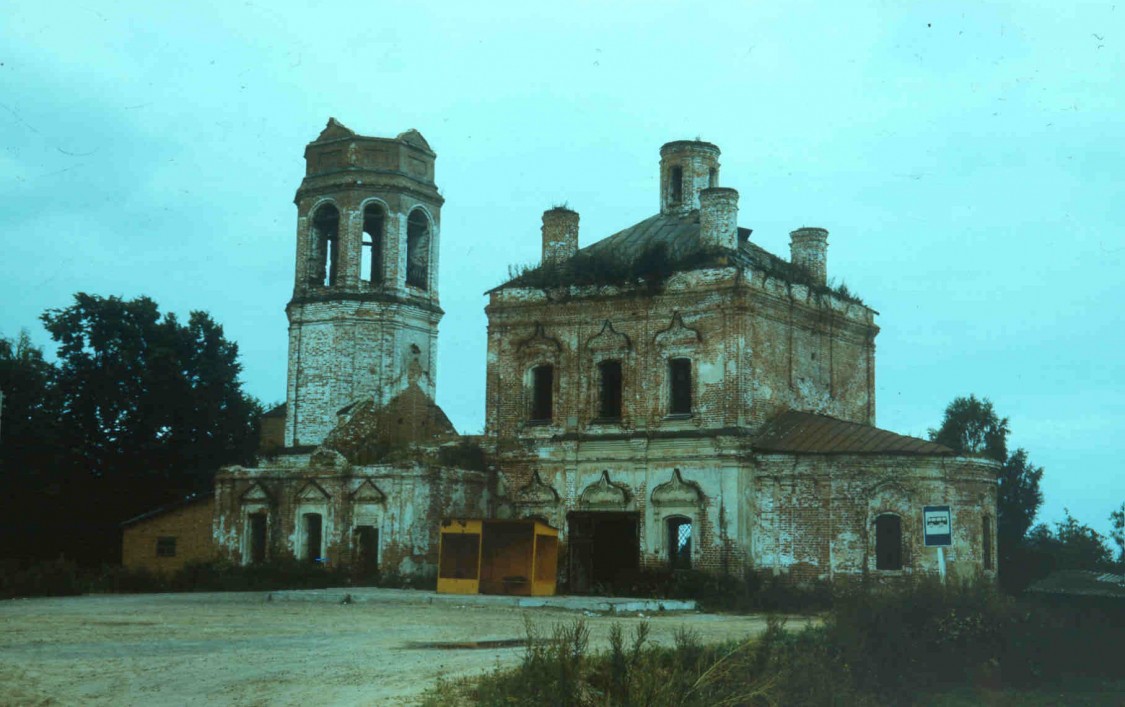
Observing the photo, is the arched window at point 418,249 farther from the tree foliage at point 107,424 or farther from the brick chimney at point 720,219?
the tree foliage at point 107,424

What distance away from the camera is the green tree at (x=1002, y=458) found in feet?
112

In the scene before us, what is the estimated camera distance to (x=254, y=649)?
45.7ft

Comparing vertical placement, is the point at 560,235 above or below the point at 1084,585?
above

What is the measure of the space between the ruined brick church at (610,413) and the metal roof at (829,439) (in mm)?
60

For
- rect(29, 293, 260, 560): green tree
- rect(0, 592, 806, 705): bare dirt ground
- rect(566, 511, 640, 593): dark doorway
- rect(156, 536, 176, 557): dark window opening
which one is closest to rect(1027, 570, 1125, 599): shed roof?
rect(0, 592, 806, 705): bare dirt ground

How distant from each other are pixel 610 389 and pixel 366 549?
6182 millimetres

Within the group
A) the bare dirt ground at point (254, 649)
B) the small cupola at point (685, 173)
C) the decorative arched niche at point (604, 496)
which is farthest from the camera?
the small cupola at point (685, 173)

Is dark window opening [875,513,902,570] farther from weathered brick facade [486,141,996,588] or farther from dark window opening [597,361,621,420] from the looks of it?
dark window opening [597,361,621,420]

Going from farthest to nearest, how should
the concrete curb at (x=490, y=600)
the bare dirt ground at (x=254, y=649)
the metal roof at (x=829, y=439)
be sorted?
1. the metal roof at (x=829, y=439)
2. the concrete curb at (x=490, y=600)
3. the bare dirt ground at (x=254, y=649)

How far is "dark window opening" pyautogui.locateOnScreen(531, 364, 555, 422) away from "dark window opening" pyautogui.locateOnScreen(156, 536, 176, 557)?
965cm

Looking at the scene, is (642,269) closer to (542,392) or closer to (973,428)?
(542,392)

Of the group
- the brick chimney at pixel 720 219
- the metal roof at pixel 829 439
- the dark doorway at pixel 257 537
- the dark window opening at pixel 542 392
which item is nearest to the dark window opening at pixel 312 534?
the dark doorway at pixel 257 537

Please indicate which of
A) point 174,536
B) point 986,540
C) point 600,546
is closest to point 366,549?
point 600,546

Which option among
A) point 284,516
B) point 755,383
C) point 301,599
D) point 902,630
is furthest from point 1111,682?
point 284,516
